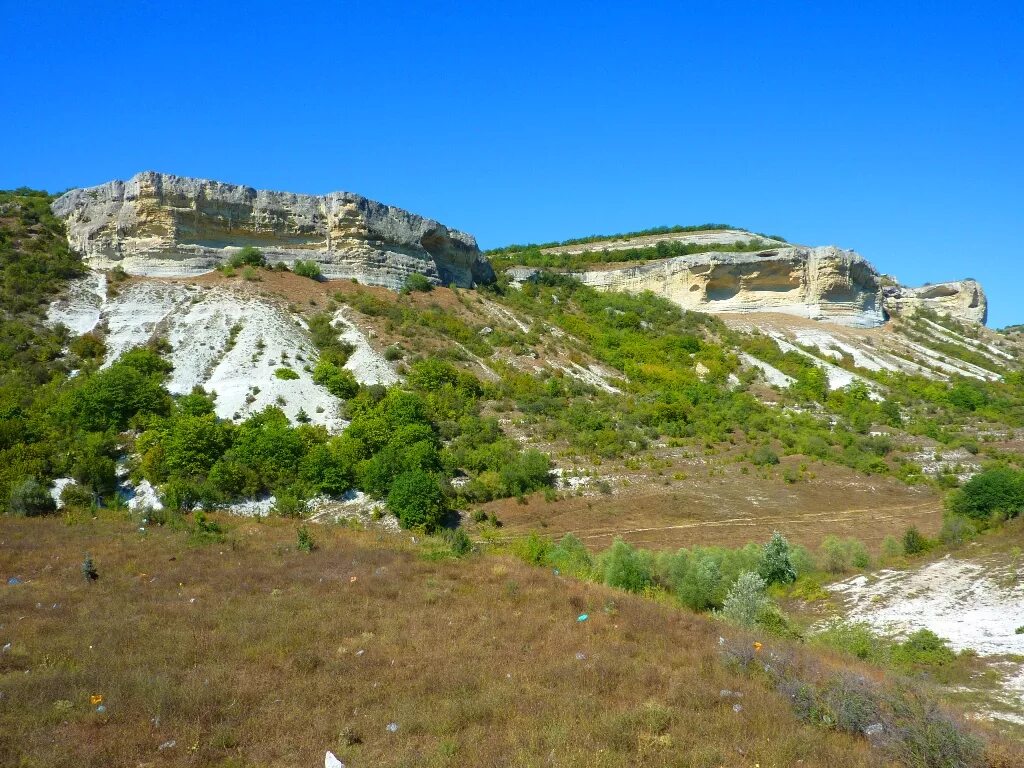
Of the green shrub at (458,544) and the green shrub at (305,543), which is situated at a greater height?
the green shrub at (305,543)

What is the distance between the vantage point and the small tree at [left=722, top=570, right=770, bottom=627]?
30.6 feet

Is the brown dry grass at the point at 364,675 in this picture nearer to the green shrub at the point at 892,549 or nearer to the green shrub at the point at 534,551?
the green shrub at the point at 534,551

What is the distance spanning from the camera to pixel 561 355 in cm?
3175

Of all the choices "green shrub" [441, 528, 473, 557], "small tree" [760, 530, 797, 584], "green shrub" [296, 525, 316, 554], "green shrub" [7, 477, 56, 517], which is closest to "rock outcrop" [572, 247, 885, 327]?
"small tree" [760, 530, 797, 584]

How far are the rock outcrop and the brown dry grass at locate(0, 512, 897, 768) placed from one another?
1357 inches

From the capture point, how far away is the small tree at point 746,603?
368 inches

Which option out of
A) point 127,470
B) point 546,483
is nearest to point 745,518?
point 546,483

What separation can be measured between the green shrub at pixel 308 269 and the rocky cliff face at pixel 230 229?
38cm

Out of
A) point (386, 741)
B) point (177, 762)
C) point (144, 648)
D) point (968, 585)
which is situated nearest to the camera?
point (177, 762)

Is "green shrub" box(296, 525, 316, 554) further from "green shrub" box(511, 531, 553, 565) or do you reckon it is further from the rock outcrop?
the rock outcrop

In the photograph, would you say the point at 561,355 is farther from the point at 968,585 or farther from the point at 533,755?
the point at 533,755

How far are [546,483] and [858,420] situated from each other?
15.4 meters

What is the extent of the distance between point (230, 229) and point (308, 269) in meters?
3.77

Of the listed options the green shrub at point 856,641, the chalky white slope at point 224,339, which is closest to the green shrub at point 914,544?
the green shrub at point 856,641
